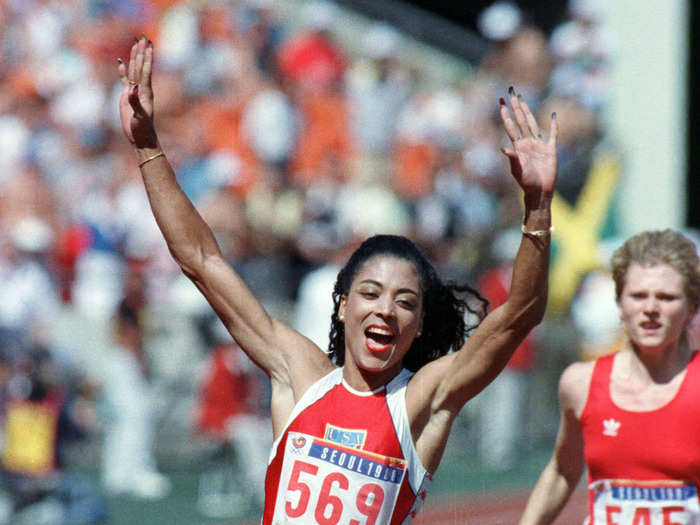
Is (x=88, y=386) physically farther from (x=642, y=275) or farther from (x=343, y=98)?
(x=642, y=275)

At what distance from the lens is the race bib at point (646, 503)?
3.94 m

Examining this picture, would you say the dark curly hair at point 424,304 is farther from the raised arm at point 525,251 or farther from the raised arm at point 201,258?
the raised arm at point 525,251

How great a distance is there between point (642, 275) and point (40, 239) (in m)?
5.68

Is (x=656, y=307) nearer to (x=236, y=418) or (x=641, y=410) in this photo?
(x=641, y=410)

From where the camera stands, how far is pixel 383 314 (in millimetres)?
3467

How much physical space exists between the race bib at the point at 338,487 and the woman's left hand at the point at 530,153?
0.89 metres

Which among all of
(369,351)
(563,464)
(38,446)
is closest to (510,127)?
(369,351)

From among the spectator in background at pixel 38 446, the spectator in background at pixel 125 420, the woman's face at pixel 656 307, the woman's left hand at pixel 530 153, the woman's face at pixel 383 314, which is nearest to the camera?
the woman's left hand at pixel 530 153

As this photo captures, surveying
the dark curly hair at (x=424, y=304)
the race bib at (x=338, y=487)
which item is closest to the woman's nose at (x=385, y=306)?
the dark curly hair at (x=424, y=304)

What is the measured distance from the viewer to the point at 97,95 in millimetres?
10164

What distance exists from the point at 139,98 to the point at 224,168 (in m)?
6.22

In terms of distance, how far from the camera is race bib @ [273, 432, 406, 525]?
11.1ft

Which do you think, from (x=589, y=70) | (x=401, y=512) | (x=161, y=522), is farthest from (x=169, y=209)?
(x=589, y=70)

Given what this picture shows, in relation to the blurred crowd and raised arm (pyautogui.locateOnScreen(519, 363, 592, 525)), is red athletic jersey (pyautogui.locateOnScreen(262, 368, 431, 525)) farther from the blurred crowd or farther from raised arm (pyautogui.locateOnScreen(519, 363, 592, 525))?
the blurred crowd
